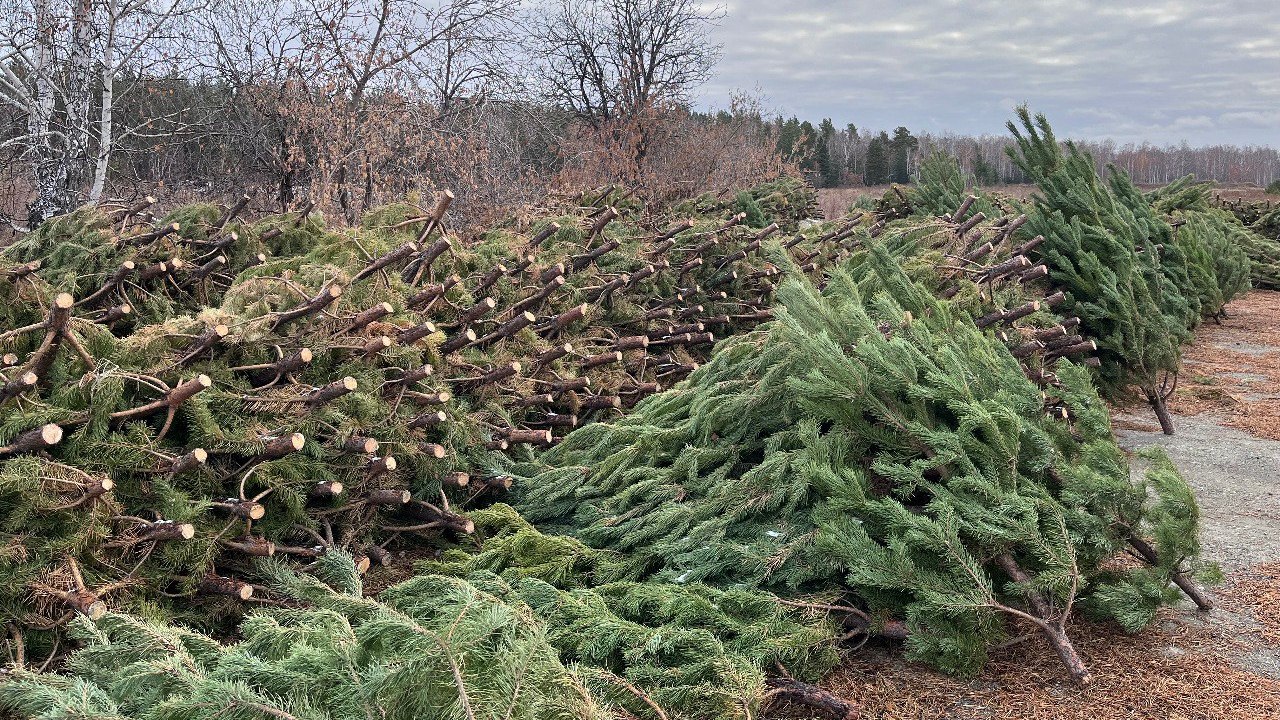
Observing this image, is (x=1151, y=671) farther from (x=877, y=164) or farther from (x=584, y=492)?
(x=877, y=164)

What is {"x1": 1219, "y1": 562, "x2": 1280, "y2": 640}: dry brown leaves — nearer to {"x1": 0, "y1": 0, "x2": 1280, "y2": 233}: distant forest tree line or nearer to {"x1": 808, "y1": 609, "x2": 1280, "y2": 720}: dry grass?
{"x1": 808, "y1": 609, "x2": 1280, "y2": 720}: dry grass

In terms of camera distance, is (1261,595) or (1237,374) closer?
(1261,595)

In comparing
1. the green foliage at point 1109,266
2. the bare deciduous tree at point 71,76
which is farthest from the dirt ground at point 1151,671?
the bare deciduous tree at point 71,76

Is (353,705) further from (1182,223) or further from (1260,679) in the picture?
(1182,223)

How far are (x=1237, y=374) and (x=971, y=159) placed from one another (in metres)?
55.0

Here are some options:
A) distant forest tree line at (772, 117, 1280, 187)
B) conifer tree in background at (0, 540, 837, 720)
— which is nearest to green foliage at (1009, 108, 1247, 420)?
conifer tree in background at (0, 540, 837, 720)

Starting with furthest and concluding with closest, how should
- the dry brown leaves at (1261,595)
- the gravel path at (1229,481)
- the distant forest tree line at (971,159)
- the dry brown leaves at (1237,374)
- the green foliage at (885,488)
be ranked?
the distant forest tree line at (971,159), the dry brown leaves at (1237,374), the gravel path at (1229,481), the dry brown leaves at (1261,595), the green foliage at (885,488)

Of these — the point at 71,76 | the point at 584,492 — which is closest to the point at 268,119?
the point at 71,76

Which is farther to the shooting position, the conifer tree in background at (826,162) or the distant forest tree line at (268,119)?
the conifer tree in background at (826,162)

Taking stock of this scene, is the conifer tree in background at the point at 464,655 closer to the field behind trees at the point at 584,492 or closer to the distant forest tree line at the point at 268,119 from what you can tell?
the field behind trees at the point at 584,492

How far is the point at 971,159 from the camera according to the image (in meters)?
58.9

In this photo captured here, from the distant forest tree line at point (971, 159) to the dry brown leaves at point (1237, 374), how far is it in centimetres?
3286

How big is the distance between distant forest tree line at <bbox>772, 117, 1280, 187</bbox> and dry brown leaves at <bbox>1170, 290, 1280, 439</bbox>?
32856mm

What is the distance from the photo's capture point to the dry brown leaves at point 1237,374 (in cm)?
696
